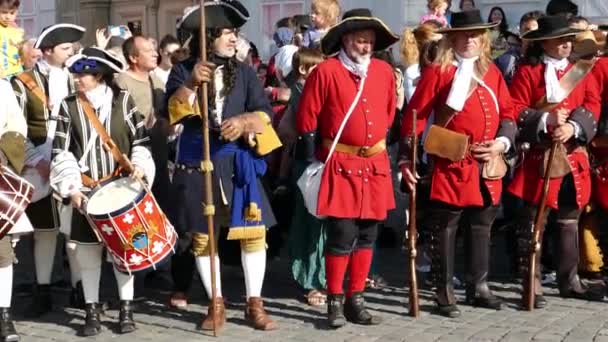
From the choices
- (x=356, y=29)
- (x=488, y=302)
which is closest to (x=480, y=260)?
(x=488, y=302)

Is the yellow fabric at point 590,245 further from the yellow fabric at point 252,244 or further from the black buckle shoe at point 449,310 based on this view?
the yellow fabric at point 252,244

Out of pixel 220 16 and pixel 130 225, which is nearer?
pixel 130 225

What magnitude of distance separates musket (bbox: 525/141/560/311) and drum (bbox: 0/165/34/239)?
3.04m

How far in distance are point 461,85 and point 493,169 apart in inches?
22.9

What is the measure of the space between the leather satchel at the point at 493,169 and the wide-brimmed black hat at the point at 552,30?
2.54 feet

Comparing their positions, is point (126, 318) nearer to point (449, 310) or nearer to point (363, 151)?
point (363, 151)

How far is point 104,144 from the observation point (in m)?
6.72

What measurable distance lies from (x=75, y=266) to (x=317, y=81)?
79.8 inches

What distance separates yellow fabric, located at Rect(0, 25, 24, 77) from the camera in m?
8.05

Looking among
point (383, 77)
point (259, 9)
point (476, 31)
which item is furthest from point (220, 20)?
point (259, 9)

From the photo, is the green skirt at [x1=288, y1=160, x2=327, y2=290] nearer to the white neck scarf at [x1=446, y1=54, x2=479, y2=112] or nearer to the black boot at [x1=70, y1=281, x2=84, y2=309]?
the white neck scarf at [x1=446, y1=54, x2=479, y2=112]

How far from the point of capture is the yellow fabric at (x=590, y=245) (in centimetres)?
794

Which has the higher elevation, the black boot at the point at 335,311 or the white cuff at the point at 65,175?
the white cuff at the point at 65,175

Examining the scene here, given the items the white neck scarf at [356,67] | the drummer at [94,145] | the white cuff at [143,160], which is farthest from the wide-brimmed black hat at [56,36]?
the white neck scarf at [356,67]
